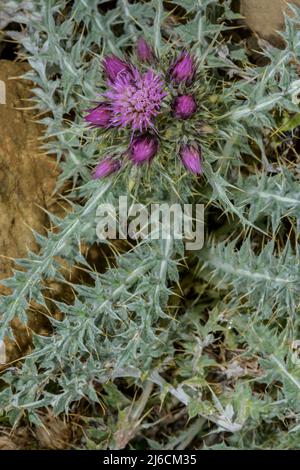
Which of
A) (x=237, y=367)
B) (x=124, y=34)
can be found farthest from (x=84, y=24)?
(x=237, y=367)

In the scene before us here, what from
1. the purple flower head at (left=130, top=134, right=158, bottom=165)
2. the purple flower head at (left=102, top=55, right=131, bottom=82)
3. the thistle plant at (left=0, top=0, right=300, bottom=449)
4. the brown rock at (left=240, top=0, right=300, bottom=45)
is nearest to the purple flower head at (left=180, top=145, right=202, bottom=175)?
the thistle plant at (left=0, top=0, right=300, bottom=449)

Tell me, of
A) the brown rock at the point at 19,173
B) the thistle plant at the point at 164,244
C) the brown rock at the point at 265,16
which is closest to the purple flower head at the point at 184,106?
the thistle plant at the point at 164,244

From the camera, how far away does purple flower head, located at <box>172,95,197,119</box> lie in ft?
8.27

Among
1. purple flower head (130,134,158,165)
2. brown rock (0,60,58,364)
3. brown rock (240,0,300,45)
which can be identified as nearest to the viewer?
purple flower head (130,134,158,165)

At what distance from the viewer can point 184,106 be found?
2.52 meters

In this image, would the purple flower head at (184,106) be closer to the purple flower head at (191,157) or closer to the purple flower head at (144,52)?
the purple flower head at (191,157)

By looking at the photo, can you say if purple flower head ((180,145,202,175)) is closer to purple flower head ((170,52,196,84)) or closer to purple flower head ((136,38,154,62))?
purple flower head ((170,52,196,84))

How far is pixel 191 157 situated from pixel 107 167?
34 centimetres

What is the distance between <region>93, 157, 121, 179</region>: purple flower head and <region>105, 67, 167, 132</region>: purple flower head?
152 millimetres

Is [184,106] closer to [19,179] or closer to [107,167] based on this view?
[107,167]

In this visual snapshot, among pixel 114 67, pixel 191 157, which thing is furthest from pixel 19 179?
pixel 191 157

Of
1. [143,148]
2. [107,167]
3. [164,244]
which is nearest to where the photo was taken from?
[143,148]

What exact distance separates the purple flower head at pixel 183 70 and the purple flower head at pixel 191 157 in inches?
10.3

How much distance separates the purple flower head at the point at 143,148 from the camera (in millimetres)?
2518
